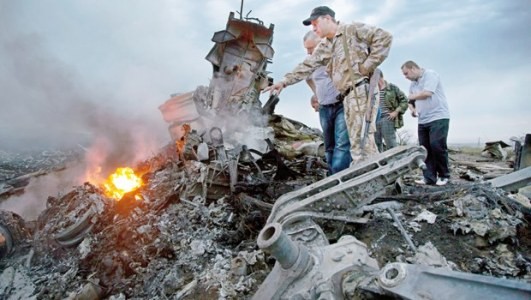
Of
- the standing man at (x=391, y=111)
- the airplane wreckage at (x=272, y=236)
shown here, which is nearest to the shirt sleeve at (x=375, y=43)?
the airplane wreckage at (x=272, y=236)

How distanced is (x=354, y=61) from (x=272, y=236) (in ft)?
8.67

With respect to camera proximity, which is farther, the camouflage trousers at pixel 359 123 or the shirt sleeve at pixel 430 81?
the shirt sleeve at pixel 430 81

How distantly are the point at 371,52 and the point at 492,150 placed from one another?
676 centimetres

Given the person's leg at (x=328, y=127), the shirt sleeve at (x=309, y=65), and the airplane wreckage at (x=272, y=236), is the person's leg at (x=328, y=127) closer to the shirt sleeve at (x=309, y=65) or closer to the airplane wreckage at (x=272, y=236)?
the shirt sleeve at (x=309, y=65)

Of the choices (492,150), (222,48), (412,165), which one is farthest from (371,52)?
(222,48)

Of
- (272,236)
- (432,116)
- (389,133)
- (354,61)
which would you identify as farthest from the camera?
(389,133)

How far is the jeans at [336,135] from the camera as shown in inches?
154

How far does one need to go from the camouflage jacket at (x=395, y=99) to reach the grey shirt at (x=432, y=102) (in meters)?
1.75

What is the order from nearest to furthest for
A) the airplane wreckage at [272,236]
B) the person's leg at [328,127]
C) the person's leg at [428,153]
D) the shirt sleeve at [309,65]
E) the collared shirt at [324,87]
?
the airplane wreckage at [272,236] < the shirt sleeve at [309,65] < the collared shirt at [324,87] < the person's leg at [328,127] < the person's leg at [428,153]

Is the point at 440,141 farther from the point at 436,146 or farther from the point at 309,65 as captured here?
the point at 309,65

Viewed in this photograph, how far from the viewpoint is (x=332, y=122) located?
13.6 ft

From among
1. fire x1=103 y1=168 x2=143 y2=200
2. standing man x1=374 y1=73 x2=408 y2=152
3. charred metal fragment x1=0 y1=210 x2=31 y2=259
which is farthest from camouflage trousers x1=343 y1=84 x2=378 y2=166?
charred metal fragment x1=0 y1=210 x2=31 y2=259

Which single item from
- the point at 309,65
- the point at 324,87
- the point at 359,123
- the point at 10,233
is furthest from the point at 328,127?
the point at 10,233

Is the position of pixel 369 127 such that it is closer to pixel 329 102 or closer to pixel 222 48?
pixel 329 102
